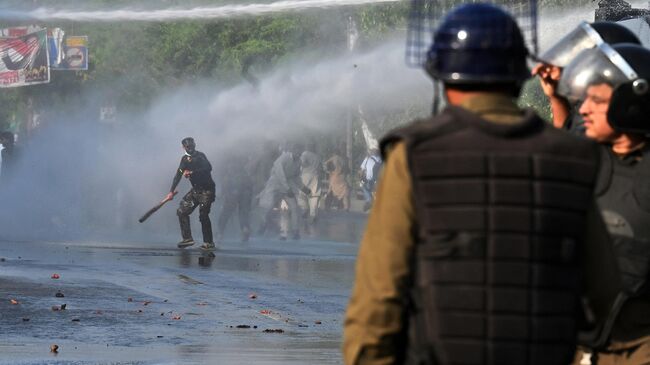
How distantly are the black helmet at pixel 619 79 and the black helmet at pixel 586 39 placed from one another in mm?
143

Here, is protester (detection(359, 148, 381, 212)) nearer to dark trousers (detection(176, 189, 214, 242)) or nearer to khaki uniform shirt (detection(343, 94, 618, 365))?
dark trousers (detection(176, 189, 214, 242))

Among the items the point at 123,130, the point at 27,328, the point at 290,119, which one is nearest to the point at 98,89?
the point at 123,130

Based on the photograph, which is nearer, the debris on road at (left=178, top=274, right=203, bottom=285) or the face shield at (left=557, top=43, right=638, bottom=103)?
the face shield at (left=557, top=43, right=638, bottom=103)

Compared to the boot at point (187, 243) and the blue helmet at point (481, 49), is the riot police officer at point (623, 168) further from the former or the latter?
the boot at point (187, 243)

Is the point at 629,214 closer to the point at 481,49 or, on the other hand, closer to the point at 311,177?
the point at 481,49

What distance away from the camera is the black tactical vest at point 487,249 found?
126 inches

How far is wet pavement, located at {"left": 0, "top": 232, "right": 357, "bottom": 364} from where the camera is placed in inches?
416

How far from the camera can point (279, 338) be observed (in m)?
11.5

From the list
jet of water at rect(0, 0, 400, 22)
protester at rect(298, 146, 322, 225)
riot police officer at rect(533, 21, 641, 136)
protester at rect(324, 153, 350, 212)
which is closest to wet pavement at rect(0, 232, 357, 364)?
riot police officer at rect(533, 21, 641, 136)

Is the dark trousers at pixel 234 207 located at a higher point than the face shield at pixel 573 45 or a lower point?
lower

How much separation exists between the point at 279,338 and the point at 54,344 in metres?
1.72

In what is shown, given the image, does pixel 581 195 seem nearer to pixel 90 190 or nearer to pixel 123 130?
pixel 90 190

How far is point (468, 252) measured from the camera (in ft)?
10.6

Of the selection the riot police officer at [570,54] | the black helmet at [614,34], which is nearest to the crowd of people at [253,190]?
the riot police officer at [570,54]
